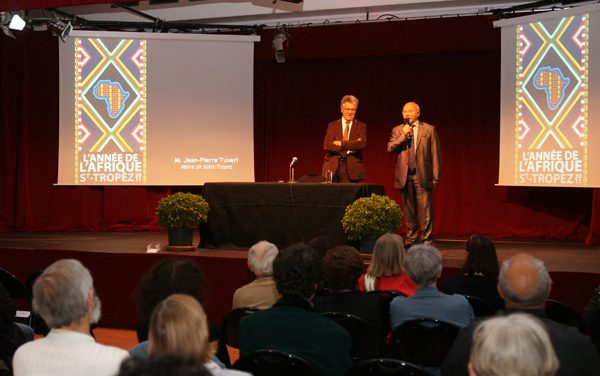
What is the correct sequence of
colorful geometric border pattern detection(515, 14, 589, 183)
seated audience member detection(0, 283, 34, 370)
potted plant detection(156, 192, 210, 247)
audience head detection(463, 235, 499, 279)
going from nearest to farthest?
1. seated audience member detection(0, 283, 34, 370)
2. audience head detection(463, 235, 499, 279)
3. potted plant detection(156, 192, 210, 247)
4. colorful geometric border pattern detection(515, 14, 589, 183)

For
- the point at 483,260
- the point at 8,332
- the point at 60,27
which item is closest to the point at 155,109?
the point at 60,27

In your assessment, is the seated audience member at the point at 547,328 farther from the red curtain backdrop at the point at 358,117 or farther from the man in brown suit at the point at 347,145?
the red curtain backdrop at the point at 358,117

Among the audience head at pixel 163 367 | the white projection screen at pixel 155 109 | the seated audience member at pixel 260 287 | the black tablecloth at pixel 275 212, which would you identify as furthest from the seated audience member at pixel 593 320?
the white projection screen at pixel 155 109

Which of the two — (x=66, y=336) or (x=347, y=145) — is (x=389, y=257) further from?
(x=347, y=145)

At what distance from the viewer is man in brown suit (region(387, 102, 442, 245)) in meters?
6.61

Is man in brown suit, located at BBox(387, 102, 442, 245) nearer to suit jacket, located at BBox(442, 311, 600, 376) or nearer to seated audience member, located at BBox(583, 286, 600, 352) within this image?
seated audience member, located at BBox(583, 286, 600, 352)

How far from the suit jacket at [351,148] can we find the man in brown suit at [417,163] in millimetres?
311

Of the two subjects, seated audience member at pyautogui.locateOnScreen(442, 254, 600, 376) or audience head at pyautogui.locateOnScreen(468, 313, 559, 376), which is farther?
seated audience member at pyautogui.locateOnScreen(442, 254, 600, 376)

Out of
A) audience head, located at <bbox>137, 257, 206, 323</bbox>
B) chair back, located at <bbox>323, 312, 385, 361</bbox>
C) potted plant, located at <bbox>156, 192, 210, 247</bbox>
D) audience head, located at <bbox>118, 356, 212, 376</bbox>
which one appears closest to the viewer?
audience head, located at <bbox>118, 356, 212, 376</bbox>

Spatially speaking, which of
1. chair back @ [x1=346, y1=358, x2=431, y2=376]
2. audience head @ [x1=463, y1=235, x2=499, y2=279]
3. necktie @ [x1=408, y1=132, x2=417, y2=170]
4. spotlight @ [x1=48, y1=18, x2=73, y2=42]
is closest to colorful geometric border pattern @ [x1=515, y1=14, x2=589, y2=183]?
necktie @ [x1=408, y1=132, x2=417, y2=170]

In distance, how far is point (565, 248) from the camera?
673 cm

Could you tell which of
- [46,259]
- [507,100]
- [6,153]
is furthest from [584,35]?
[6,153]

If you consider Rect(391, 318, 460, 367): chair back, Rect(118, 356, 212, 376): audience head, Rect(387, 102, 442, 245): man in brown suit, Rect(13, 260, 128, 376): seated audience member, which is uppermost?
Rect(387, 102, 442, 245): man in brown suit

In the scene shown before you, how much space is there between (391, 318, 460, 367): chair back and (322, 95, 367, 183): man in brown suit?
4084 mm
